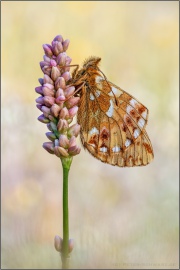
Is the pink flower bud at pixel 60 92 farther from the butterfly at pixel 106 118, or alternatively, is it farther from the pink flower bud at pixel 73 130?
the butterfly at pixel 106 118

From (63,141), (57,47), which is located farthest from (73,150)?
(57,47)

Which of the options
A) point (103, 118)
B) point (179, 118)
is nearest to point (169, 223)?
point (103, 118)

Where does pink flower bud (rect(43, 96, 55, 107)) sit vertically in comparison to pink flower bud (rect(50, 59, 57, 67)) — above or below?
below

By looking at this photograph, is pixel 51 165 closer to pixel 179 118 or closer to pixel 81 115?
pixel 179 118

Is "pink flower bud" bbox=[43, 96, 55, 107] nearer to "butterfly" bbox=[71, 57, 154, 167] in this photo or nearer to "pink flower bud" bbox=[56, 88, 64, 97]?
"pink flower bud" bbox=[56, 88, 64, 97]

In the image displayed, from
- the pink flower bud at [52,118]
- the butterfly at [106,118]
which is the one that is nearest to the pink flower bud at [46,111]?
the pink flower bud at [52,118]

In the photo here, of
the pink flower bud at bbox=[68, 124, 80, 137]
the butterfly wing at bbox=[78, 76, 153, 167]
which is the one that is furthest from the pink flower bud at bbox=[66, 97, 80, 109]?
the butterfly wing at bbox=[78, 76, 153, 167]

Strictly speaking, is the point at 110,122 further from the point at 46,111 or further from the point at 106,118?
the point at 46,111
